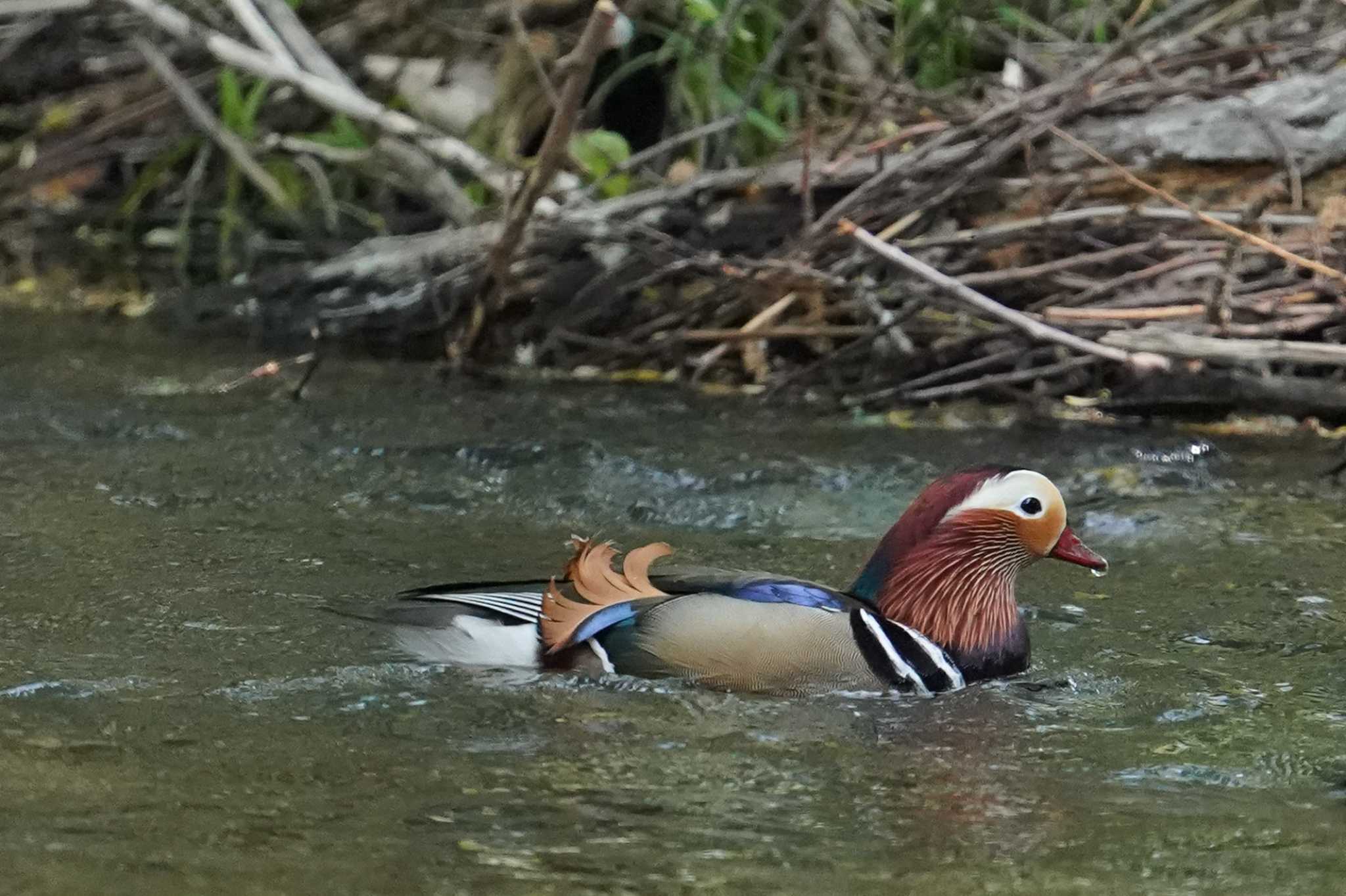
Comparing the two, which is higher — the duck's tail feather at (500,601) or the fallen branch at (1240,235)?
the fallen branch at (1240,235)

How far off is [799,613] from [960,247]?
3605 millimetres

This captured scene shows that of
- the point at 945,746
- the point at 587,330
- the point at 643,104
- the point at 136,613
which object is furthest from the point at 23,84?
the point at 945,746

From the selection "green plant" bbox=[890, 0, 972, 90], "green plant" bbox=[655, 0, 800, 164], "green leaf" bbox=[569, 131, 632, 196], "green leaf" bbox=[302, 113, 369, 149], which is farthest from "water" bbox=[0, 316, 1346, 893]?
"green leaf" bbox=[302, 113, 369, 149]

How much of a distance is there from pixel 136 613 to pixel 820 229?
343 cm

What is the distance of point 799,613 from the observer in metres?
3.64

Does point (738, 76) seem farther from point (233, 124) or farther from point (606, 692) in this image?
point (606, 692)

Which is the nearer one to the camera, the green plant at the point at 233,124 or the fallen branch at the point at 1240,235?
the fallen branch at the point at 1240,235

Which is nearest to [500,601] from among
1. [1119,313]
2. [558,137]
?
[558,137]

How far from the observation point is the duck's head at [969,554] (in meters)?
3.87

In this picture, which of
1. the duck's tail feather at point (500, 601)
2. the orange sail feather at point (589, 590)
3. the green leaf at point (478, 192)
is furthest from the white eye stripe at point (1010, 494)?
the green leaf at point (478, 192)

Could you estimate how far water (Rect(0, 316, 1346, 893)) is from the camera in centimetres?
269

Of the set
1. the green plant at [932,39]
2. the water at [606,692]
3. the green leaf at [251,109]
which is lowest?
the water at [606,692]

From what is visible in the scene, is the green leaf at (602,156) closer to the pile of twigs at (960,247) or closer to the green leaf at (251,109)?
the pile of twigs at (960,247)

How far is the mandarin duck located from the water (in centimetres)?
7
